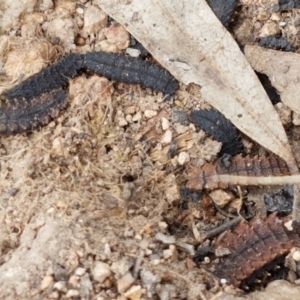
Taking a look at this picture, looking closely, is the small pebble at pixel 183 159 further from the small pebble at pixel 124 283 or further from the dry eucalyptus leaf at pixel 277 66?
the small pebble at pixel 124 283

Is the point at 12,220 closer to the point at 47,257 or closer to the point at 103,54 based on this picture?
the point at 47,257

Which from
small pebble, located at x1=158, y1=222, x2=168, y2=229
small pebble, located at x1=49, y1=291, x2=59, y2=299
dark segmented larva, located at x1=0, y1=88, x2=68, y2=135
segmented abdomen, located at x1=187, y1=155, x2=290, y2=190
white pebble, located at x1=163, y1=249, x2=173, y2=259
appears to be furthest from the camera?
dark segmented larva, located at x1=0, y1=88, x2=68, y2=135

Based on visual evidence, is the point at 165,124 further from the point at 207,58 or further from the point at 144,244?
the point at 144,244

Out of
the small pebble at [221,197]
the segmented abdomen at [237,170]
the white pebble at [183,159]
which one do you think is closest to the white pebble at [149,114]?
the white pebble at [183,159]

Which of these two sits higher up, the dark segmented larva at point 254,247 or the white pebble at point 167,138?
the white pebble at point 167,138

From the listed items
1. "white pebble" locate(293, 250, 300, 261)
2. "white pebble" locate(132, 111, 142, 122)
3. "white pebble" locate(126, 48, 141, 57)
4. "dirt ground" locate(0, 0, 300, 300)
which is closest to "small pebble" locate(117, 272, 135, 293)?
"dirt ground" locate(0, 0, 300, 300)

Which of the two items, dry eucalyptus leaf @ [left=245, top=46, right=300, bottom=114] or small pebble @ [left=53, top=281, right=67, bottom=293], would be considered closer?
small pebble @ [left=53, top=281, right=67, bottom=293]

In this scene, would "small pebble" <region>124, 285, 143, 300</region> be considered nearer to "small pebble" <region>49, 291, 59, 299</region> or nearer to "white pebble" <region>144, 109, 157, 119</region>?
"small pebble" <region>49, 291, 59, 299</region>

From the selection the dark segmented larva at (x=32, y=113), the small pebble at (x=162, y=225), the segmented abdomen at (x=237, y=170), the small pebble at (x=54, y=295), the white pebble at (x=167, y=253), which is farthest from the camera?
the dark segmented larva at (x=32, y=113)
